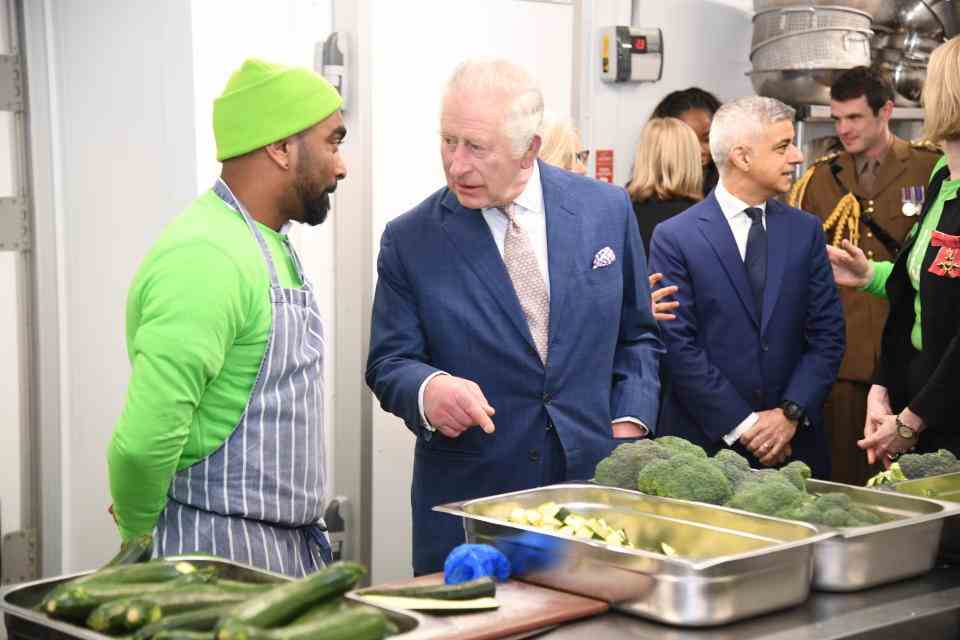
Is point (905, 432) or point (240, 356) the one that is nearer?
point (240, 356)

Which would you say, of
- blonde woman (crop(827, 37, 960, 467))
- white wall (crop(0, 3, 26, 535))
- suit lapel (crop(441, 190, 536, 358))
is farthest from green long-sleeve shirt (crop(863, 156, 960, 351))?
white wall (crop(0, 3, 26, 535))

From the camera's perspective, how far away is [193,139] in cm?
427

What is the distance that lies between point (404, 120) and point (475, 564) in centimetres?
305

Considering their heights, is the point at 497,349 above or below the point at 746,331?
above

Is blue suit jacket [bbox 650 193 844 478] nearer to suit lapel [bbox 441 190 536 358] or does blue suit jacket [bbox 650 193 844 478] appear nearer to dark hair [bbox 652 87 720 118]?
suit lapel [bbox 441 190 536 358]

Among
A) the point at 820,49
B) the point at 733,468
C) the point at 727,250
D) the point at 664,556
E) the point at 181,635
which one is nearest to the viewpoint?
the point at 181,635

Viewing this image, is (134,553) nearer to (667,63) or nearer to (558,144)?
(558,144)

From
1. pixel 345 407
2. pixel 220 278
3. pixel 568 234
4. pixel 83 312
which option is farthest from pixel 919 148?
pixel 220 278

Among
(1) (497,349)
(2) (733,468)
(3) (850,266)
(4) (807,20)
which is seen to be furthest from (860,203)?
(2) (733,468)

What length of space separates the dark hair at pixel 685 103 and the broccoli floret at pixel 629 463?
3486mm

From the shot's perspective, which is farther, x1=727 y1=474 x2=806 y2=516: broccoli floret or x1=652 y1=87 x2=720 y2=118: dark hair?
x1=652 y1=87 x2=720 y2=118: dark hair

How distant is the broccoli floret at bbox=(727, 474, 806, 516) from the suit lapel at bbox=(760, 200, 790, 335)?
1803 millimetres

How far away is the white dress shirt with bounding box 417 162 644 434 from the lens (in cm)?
317

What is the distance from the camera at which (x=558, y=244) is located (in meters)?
3.15
